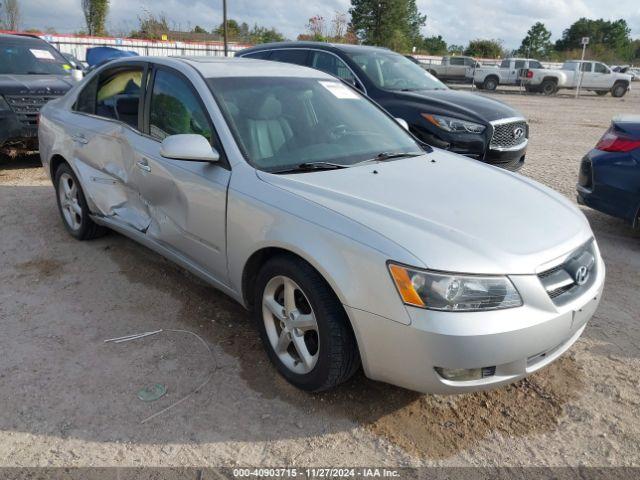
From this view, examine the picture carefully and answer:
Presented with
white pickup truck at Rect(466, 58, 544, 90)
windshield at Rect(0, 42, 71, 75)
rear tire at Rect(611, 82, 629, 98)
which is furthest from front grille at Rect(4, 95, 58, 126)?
rear tire at Rect(611, 82, 629, 98)

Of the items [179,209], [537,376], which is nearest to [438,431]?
[537,376]

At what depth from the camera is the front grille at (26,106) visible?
6.99m

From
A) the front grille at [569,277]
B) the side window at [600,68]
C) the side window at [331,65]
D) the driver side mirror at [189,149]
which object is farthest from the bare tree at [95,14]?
the front grille at [569,277]

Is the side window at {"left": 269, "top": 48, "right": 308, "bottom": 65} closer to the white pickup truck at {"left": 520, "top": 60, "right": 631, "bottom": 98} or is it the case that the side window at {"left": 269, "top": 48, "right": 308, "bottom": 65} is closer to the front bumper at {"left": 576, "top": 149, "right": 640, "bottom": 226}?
the front bumper at {"left": 576, "top": 149, "right": 640, "bottom": 226}

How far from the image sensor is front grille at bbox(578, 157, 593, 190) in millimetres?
5125

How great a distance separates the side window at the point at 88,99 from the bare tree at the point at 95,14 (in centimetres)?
3651

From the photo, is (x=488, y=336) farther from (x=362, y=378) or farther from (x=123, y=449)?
(x=123, y=449)

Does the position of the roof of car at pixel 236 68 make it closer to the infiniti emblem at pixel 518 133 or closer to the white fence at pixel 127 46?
the infiniti emblem at pixel 518 133

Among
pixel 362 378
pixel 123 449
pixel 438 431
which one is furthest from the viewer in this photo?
pixel 362 378

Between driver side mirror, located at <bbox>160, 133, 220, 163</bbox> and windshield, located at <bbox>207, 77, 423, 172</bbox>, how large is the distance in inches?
7.6

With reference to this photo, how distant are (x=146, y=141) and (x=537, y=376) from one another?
2.88 m

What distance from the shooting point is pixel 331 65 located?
277 inches

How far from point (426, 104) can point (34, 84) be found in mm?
5400

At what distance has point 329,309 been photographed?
7.95ft
